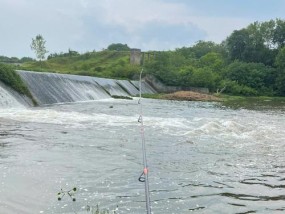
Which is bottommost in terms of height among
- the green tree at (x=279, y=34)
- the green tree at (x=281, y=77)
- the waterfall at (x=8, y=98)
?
the waterfall at (x=8, y=98)

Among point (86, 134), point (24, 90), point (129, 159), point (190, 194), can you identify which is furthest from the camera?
point (24, 90)

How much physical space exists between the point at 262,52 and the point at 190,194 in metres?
84.1

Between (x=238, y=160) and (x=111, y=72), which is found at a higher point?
(x=111, y=72)

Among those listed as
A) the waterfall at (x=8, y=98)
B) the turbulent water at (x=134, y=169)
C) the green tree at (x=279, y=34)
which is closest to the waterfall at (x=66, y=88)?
the waterfall at (x=8, y=98)

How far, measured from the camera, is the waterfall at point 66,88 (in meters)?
28.2

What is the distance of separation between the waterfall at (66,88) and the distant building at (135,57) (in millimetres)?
29864

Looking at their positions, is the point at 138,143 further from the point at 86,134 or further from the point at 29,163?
the point at 29,163

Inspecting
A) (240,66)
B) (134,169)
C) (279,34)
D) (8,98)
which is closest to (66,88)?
(8,98)

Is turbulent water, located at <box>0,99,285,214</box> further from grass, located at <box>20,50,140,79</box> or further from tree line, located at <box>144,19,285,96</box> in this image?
grass, located at <box>20,50,140,79</box>

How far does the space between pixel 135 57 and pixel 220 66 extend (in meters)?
17.1

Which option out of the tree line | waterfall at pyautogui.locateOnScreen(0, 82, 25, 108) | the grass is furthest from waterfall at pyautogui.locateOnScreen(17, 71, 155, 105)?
the grass

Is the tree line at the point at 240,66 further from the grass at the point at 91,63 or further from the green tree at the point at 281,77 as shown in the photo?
the grass at the point at 91,63

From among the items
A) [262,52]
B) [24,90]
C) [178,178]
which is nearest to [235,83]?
[262,52]

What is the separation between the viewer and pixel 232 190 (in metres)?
8.13
